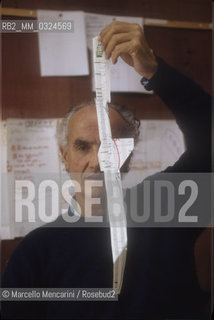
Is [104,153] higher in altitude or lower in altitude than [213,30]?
lower

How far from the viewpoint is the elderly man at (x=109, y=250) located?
2.09ft

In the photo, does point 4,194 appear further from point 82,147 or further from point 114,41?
point 114,41

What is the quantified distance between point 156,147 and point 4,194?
0.36 meters

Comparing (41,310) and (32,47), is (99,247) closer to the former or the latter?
(41,310)

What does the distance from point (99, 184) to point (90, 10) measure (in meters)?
0.41

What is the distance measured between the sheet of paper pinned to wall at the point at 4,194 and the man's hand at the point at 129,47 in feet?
0.90

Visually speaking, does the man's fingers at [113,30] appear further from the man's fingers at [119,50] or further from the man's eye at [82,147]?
the man's eye at [82,147]

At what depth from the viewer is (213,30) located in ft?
2.68

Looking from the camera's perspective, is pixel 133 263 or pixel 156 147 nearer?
pixel 133 263

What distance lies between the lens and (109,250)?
64cm

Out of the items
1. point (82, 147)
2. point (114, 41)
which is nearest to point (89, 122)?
point (82, 147)

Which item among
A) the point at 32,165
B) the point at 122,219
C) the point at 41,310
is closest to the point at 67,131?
the point at 32,165

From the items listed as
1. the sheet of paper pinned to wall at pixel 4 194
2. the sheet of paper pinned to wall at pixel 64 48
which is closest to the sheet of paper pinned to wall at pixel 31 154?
the sheet of paper pinned to wall at pixel 4 194

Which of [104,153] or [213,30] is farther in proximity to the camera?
[213,30]
